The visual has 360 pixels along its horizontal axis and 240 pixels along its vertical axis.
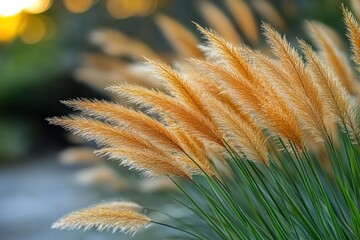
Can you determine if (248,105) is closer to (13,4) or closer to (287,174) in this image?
(287,174)

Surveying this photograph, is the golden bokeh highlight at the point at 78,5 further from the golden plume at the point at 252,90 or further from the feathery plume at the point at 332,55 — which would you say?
the golden plume at the point at 252,90

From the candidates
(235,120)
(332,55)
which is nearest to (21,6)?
(332,55)

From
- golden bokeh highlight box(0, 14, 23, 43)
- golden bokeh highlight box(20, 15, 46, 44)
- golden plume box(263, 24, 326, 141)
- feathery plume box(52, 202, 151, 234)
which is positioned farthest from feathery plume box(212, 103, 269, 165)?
golden bokeh highlight box(0, 14, 23, 43)

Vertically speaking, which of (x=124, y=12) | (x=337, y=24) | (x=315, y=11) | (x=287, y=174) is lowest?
(x=287, y=174)

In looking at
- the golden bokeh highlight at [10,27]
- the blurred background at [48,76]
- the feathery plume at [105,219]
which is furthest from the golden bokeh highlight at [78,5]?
the feathery plume at [105,219]

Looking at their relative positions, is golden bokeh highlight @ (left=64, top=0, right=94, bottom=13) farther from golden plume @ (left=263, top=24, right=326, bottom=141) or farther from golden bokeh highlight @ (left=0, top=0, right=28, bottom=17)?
golden plume @ (left=263, top=24, right=326, bottom=141)

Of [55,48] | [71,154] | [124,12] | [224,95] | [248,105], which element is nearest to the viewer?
[248,105]

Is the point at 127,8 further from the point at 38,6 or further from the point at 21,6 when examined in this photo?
the point at 38,6

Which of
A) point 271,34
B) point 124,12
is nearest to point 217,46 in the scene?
point 271,34
